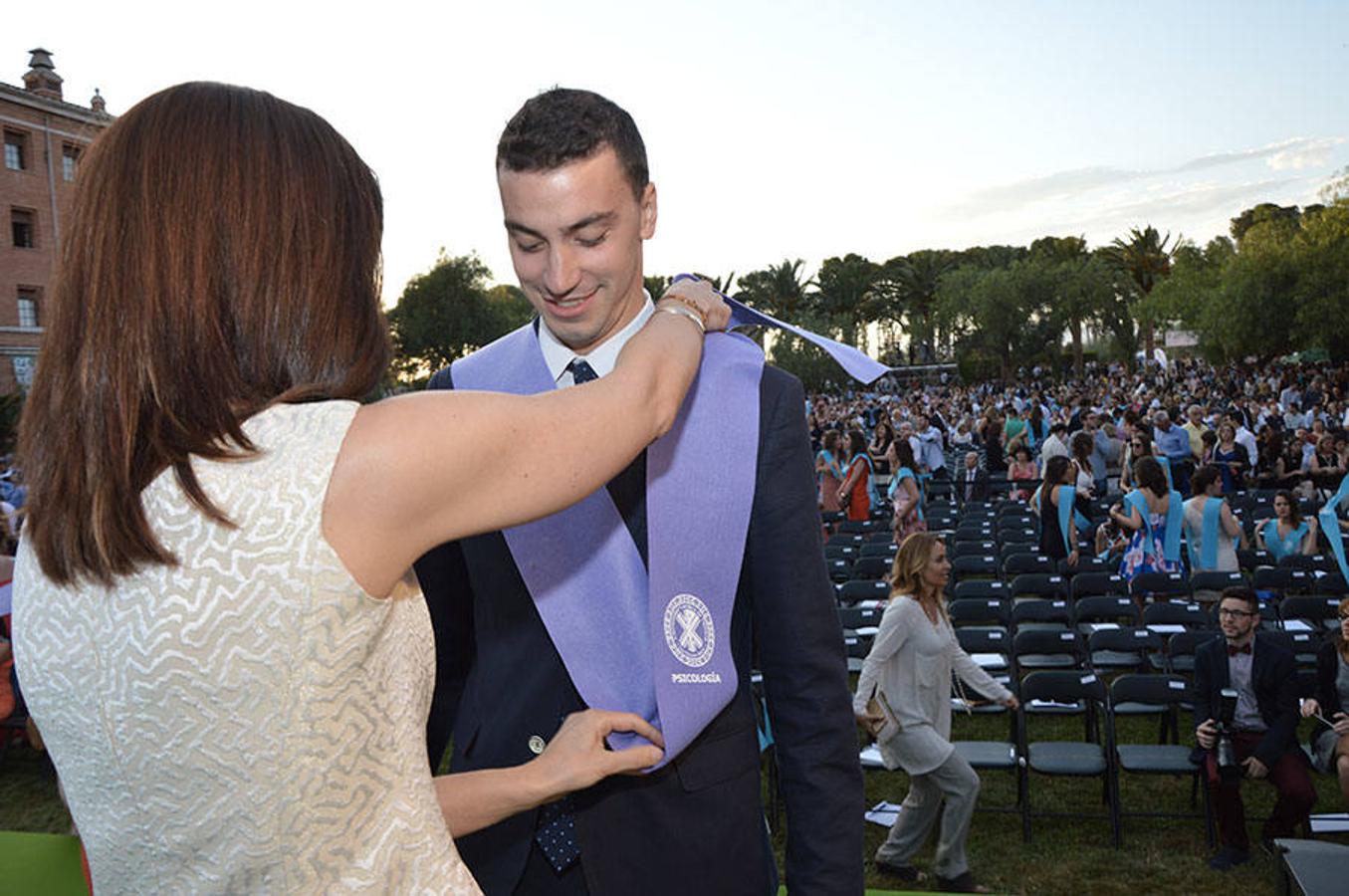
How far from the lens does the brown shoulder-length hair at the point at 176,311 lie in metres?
1.11

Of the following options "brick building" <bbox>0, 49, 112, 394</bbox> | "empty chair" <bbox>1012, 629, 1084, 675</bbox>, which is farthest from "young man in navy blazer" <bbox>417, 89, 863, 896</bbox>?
"brick building" <bbox>0, 49, 112, 394</bbox>

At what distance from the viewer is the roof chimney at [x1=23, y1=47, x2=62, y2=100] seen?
46656mm

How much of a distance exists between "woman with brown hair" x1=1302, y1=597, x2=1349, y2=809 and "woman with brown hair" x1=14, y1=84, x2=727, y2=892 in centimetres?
713

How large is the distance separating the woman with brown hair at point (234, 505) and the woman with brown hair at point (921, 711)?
5.61 meters

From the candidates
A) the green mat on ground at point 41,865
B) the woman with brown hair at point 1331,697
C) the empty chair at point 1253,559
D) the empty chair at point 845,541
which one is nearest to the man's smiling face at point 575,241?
the green mat on ground at point 41,865

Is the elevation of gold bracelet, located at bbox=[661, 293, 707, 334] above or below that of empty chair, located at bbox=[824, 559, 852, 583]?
above

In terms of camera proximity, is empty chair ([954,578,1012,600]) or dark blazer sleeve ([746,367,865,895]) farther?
empty chair ([954,578,1012,600])

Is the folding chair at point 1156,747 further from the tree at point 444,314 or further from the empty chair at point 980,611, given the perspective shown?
the tree at point 444,314

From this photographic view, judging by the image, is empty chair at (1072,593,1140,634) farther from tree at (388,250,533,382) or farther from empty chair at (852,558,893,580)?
tree at (388,250,533,382)

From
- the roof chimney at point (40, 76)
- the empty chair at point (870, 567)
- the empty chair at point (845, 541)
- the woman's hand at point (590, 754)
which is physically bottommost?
the empty chair at point (870, 567)

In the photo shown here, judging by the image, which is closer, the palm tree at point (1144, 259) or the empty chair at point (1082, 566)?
the empty chair at point (1082, 566)

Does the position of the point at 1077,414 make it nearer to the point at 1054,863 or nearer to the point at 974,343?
the point at 1054,863

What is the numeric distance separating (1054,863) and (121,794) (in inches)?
259

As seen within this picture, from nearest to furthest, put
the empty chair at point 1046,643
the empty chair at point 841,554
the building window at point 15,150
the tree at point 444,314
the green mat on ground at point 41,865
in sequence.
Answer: the green mat on ground at point 41,865
the empty chair at point 1046,643
the empty chair at point 841,554
the building window at point 15,150
the tree at point 444,314
